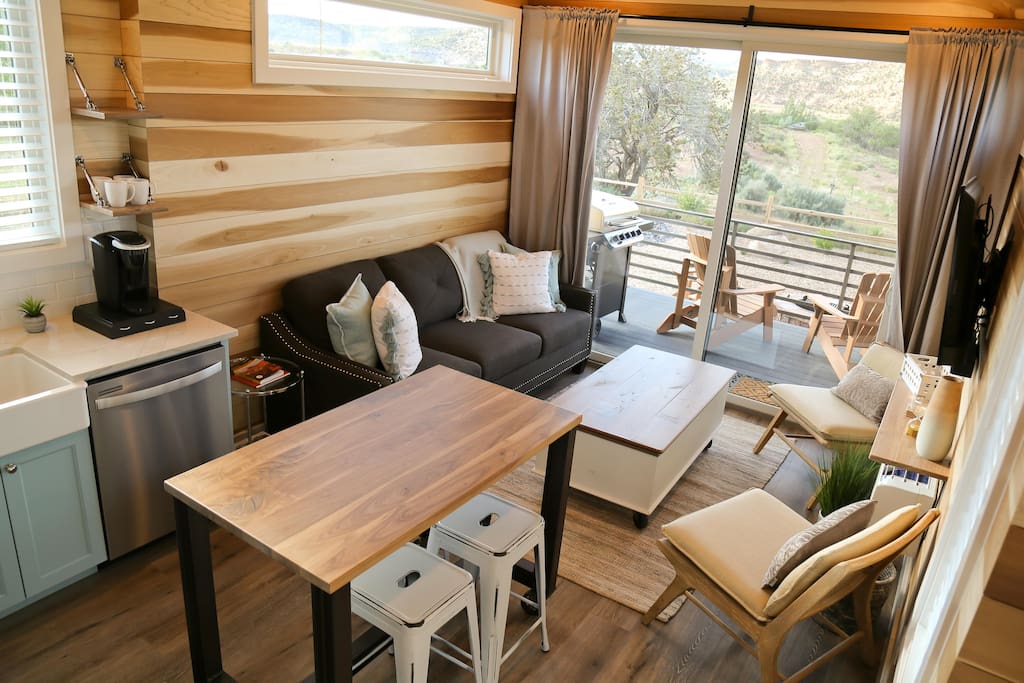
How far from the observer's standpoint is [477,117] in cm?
488

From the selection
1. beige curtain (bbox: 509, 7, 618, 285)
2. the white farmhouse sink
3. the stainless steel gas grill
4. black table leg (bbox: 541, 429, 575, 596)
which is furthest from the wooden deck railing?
the white farmhouse sink

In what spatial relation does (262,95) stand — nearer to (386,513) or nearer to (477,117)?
(477,117)

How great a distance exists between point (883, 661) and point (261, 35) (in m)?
3.52

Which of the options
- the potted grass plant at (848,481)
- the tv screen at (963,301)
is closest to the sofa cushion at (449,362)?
the potted grass plant at (848,481)

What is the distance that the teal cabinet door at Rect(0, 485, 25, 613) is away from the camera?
252 centimetres

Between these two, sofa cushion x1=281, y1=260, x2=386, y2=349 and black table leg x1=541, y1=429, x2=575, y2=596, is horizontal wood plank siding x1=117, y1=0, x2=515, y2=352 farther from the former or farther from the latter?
black table leg x1=541, y1=429, x2=575, y2=596

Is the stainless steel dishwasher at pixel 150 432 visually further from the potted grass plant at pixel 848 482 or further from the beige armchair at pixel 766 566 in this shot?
the potted grass plant at pixel 848 482

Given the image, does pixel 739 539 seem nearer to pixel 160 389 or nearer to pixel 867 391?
pixel 867 391

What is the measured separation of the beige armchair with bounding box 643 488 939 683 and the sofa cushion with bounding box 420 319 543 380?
1.62 m

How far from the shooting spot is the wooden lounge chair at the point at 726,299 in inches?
190

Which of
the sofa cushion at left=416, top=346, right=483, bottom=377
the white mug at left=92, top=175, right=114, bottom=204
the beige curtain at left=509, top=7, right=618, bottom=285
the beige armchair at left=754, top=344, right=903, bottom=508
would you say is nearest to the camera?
the white mug at left=92, top=175, right=114, bottom=204

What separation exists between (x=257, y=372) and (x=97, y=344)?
74cm

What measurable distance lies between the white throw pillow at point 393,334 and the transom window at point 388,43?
1120 millimetres

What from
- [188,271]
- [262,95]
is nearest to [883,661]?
[188,271]
